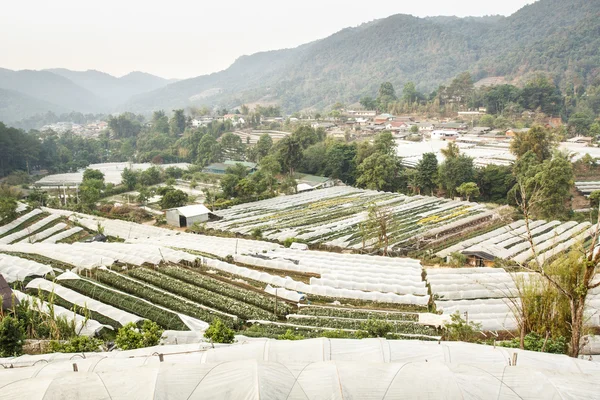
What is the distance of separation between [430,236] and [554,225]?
680 cm

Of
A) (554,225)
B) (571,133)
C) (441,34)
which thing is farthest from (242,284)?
(441,34)

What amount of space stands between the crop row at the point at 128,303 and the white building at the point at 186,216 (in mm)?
12046

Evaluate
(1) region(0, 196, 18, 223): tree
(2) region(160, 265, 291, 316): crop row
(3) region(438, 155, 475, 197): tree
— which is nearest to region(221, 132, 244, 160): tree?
(3) region(438, 155, 475, 197): tree

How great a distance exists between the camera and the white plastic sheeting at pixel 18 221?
22.8 m

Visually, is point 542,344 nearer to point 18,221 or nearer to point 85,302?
point 85,302

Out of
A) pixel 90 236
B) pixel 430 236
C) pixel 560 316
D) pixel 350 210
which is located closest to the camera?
pixel 560 316

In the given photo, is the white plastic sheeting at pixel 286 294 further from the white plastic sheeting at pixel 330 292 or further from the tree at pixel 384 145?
the tree at pixel 384 145

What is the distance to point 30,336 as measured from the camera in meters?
10.5

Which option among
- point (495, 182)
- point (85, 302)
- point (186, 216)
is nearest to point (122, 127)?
point (186, 216)

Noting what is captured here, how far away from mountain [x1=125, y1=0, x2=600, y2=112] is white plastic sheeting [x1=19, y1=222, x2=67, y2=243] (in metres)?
94.2

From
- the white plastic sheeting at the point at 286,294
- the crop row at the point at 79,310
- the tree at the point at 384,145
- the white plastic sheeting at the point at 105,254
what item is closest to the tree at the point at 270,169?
the tree at the point at 384,145

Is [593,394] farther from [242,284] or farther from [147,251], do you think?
[147,251]

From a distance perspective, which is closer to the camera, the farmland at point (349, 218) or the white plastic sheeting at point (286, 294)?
the white plastic sheeting at point (286, 294)

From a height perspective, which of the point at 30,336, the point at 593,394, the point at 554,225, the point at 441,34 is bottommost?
the point at 554,225
